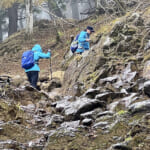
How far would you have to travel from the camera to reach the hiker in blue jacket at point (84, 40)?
396 inches

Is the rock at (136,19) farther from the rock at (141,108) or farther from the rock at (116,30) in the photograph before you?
the rock at (141,108)

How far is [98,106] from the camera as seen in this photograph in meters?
5.16

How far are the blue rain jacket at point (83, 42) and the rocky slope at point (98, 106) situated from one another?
2.06ft

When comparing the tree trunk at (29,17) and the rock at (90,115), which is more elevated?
the tree trunk at (29,17)

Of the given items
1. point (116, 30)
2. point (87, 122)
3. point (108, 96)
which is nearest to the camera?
point (87, 122)

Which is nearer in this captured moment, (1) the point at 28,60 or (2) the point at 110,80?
(2) the point at 110,80

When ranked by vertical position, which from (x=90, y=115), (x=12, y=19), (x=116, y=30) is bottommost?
(x=90, y=115)

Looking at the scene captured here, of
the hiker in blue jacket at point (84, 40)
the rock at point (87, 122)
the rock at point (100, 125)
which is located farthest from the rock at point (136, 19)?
the rock at point (100, 125)

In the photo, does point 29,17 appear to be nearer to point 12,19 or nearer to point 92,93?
point 12,19

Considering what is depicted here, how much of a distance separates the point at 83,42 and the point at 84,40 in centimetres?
19

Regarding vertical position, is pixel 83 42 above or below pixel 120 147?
above

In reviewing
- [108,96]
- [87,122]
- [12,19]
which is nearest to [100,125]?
[87,122]

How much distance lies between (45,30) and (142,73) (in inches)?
697

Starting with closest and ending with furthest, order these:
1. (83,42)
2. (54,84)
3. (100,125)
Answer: (100,125) < (54,84) < (83,42)
